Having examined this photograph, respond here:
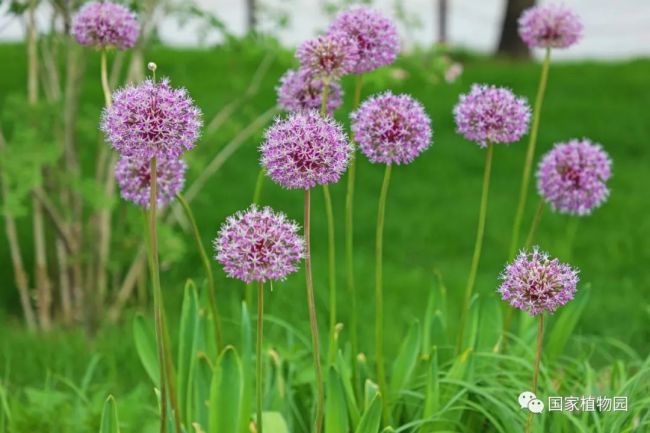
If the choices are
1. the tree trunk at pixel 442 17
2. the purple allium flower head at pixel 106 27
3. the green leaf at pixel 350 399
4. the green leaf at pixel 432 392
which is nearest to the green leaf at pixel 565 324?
the green leaf at pixel 432 392

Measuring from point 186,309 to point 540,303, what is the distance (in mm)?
1415

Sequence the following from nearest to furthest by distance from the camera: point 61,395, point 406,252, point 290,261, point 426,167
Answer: point 290,261 → point 61,395 → point 406,252 → point 426,167

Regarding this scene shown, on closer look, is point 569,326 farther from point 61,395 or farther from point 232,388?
point 61,395

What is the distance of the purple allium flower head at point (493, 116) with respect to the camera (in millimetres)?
3127

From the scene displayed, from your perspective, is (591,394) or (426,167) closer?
(591,394)

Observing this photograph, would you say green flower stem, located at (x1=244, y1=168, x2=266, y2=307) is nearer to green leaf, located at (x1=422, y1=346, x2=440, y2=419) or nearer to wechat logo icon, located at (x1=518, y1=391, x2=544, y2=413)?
green leaf, located at (x1=422, y1=346, x2=440, y2=419)

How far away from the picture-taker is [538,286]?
2.49 m

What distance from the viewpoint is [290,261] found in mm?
2408

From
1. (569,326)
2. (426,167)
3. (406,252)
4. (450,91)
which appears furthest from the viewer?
(450,91)

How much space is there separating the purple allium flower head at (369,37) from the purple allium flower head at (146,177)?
2.21 feet

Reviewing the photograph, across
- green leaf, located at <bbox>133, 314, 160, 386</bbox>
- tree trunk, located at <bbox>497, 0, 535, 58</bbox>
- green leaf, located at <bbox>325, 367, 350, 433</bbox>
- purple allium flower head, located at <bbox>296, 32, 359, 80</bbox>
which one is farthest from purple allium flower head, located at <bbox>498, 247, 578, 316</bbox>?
tree trunk, located at <bbox>497, 0, 535, 58</bbox>

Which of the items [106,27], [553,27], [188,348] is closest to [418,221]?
[553,27]

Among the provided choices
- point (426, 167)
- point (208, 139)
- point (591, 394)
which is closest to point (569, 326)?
point (591, 394)

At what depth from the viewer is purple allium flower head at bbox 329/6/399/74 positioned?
3.20m
